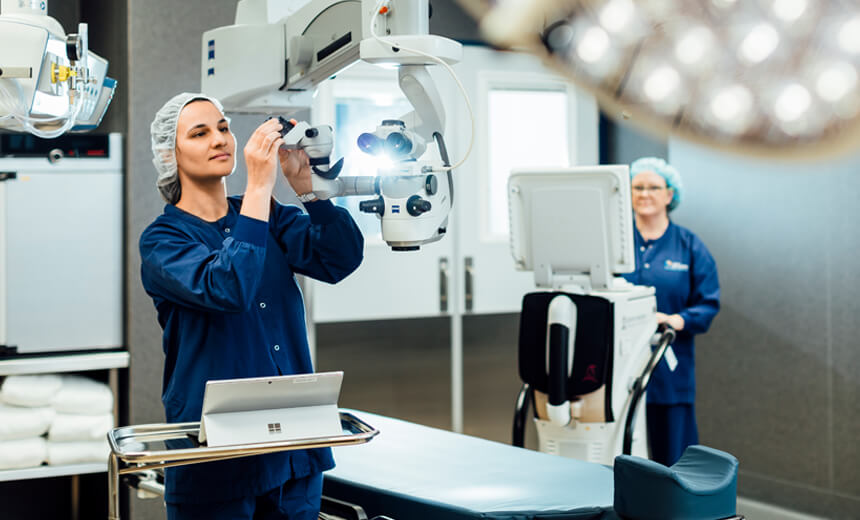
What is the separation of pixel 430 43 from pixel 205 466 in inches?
36.4

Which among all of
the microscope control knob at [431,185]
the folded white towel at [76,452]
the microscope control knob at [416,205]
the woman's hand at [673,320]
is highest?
the microscope control knob at [431,185]

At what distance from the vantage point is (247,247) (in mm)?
1680

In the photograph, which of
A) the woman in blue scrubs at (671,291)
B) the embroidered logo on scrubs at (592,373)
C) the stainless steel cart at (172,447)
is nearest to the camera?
the stainless steel cart at (172,447)

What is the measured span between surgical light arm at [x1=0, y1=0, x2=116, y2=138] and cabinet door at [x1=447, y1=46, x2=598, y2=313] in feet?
7.52

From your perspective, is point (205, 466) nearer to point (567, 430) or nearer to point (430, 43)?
point (430, 43)

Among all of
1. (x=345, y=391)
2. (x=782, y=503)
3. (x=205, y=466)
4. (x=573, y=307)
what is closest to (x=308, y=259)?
(x=205, y=466)

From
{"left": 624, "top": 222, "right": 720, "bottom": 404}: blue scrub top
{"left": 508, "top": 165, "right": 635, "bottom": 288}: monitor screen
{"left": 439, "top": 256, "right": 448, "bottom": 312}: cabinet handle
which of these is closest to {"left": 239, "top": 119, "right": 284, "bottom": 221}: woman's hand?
{"left": 508, "top": 165, "right": 635, "bottom": 288}: monitor screen

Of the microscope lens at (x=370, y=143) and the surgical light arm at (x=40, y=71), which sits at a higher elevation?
the surgical light arm at (x=40, y=71)

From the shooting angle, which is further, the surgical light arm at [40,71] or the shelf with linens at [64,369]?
the shelf with linens at [64,369]

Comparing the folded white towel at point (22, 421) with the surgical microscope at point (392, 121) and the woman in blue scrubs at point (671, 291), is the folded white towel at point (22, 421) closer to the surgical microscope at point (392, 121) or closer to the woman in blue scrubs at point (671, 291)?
the surgical microscope at point (392, 121)

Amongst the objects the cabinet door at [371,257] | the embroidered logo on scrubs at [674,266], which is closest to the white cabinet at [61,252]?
the cabinet door at [371,257]

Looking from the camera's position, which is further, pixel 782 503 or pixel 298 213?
pixel 782 503

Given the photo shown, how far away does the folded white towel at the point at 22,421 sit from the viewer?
2873 millimetres

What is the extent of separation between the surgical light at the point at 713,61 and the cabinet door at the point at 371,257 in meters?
0.66
